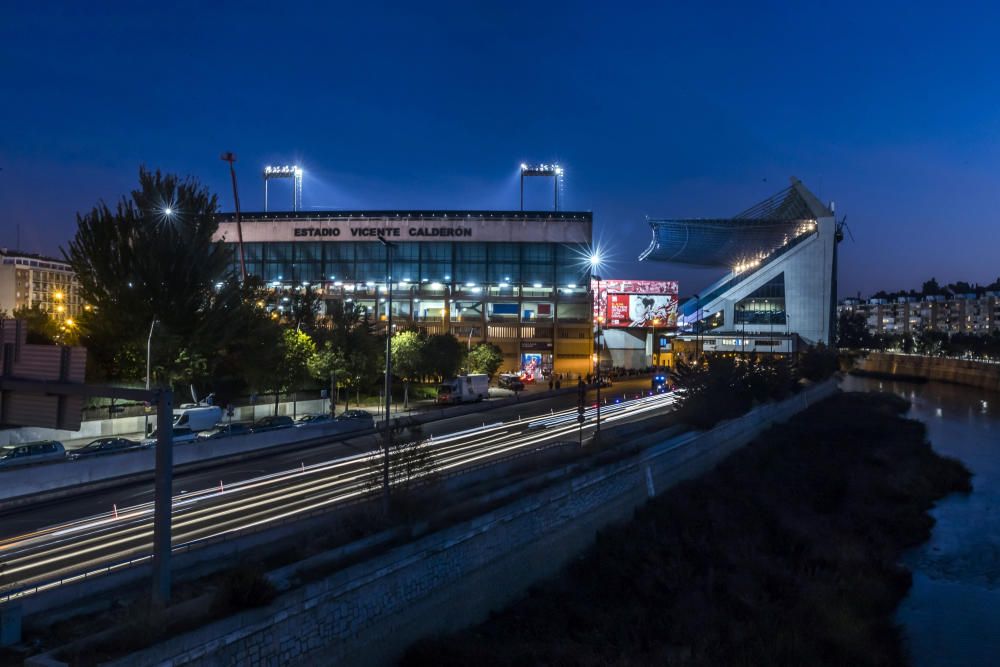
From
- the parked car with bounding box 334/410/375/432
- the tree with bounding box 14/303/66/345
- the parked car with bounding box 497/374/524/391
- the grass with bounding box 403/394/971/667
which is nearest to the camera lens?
the grass with bounding box 403/394/971/667

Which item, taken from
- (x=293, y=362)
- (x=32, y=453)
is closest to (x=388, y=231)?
(x=293, y=362)

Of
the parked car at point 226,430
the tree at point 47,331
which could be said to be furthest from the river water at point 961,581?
the tree at point 47,331

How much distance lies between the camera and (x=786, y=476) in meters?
32.9

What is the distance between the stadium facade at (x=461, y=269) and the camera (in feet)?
231

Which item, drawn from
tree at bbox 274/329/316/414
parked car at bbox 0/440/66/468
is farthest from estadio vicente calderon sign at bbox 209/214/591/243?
parked car at bbox 0/440/66/468

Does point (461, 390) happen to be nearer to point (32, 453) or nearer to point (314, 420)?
point (314, 420)

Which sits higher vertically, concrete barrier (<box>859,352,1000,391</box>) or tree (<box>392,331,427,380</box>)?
tree (<box>392,331,427,380</box>)

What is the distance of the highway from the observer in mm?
12805

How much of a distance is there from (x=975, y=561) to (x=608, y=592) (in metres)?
13.0

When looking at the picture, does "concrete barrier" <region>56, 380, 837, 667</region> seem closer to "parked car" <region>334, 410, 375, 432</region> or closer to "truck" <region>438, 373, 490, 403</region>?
"parked car" <region>334, 410, 375, 432</region>

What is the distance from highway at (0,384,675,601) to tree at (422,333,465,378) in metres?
20.1

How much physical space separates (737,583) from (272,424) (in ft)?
65.6

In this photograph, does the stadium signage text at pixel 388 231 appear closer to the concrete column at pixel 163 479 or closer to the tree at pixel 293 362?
the tree at pixel 293 362

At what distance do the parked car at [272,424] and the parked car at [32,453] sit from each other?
669cm
